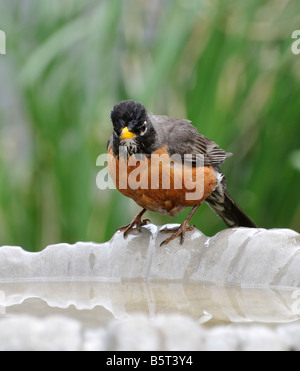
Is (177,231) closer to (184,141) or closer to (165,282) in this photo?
(165,282)

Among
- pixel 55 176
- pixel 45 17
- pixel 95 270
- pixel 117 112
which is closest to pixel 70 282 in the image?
pixel 95 270

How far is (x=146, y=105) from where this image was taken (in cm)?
399

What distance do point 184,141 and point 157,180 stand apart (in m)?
0.49

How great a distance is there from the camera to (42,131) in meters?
4.22

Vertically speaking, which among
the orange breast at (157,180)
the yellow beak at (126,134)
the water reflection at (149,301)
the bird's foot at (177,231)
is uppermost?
the yellow beak at (126,134)

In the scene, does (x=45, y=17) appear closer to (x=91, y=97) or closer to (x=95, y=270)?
(x=91, y=97)

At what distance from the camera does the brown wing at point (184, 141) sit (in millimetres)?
3258

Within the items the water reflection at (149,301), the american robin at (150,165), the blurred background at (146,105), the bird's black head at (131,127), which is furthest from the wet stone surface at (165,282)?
the blurred background at (146,105)

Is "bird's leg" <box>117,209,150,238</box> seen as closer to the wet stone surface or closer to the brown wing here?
the wet stone surface

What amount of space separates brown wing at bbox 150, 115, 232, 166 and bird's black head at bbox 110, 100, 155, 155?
0.52ft

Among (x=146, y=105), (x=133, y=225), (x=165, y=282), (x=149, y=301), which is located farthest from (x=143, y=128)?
(x=146, y=105)

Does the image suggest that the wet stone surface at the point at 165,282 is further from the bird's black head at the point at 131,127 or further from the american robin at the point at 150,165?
the bird's black head at the point at 131,127

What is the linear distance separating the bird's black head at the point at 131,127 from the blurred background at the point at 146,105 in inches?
37.4

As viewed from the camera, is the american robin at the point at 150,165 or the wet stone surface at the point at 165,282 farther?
the american robin at the point at 150,165
